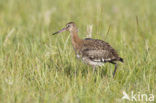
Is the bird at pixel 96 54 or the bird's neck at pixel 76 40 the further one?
the bird's neck at pixel 76 40

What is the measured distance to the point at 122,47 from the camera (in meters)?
7.29

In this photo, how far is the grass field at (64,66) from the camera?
5.10 metres

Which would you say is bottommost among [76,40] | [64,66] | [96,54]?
[64,66]

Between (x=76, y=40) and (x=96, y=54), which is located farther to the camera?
(x=76, y=40)

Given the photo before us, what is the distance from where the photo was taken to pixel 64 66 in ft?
21.1

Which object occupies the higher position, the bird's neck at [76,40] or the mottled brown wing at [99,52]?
the bird's neck at [76,40]

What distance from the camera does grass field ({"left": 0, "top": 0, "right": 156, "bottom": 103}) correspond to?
16.7ft

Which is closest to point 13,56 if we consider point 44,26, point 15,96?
point 15,96

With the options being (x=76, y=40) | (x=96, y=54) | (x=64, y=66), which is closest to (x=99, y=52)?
(x=96, y=54)

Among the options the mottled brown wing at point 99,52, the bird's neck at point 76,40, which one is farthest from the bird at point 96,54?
the bird's neck at point 76,40

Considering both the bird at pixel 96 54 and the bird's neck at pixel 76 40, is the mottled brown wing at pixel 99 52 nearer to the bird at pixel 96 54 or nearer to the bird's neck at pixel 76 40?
the bird at pixel 96 54

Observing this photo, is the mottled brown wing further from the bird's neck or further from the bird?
the bird's neck

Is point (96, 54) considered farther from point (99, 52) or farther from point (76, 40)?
point (76, 40)

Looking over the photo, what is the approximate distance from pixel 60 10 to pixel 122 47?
4.00m
